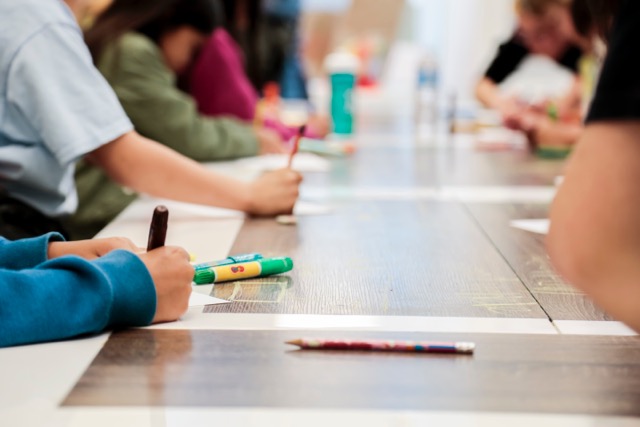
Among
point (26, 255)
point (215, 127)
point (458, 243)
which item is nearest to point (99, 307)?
point (26, 255)

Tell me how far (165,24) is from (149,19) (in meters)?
0.08

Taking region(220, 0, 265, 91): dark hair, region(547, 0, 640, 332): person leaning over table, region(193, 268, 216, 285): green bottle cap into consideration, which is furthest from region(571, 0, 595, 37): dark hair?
region(220, 0, 265, 91): dark hair

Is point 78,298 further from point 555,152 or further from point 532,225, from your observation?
point 555,152

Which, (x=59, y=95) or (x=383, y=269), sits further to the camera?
(x=59, y=95)

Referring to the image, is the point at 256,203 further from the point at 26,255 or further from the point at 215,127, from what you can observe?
the point at 215,127

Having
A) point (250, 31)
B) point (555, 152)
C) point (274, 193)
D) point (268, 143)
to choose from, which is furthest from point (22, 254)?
point (250, 31)

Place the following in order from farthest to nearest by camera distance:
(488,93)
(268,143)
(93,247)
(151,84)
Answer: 1. (488,93)
2. (268,143)
3. (151,84)
4. (93,247)

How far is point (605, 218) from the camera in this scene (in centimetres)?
68

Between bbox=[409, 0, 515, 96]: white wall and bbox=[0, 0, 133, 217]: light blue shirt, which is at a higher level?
bbox=[0, 0, 133, 217]: light blue shirt

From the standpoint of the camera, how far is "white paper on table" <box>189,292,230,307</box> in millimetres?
A: 970

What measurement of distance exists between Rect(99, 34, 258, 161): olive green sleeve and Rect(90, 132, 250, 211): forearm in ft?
1.96

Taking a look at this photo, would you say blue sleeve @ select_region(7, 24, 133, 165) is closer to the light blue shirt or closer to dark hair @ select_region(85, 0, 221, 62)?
the light blue shirt

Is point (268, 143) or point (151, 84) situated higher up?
point (151, 84)

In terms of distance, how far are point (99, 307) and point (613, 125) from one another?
0.47 m
